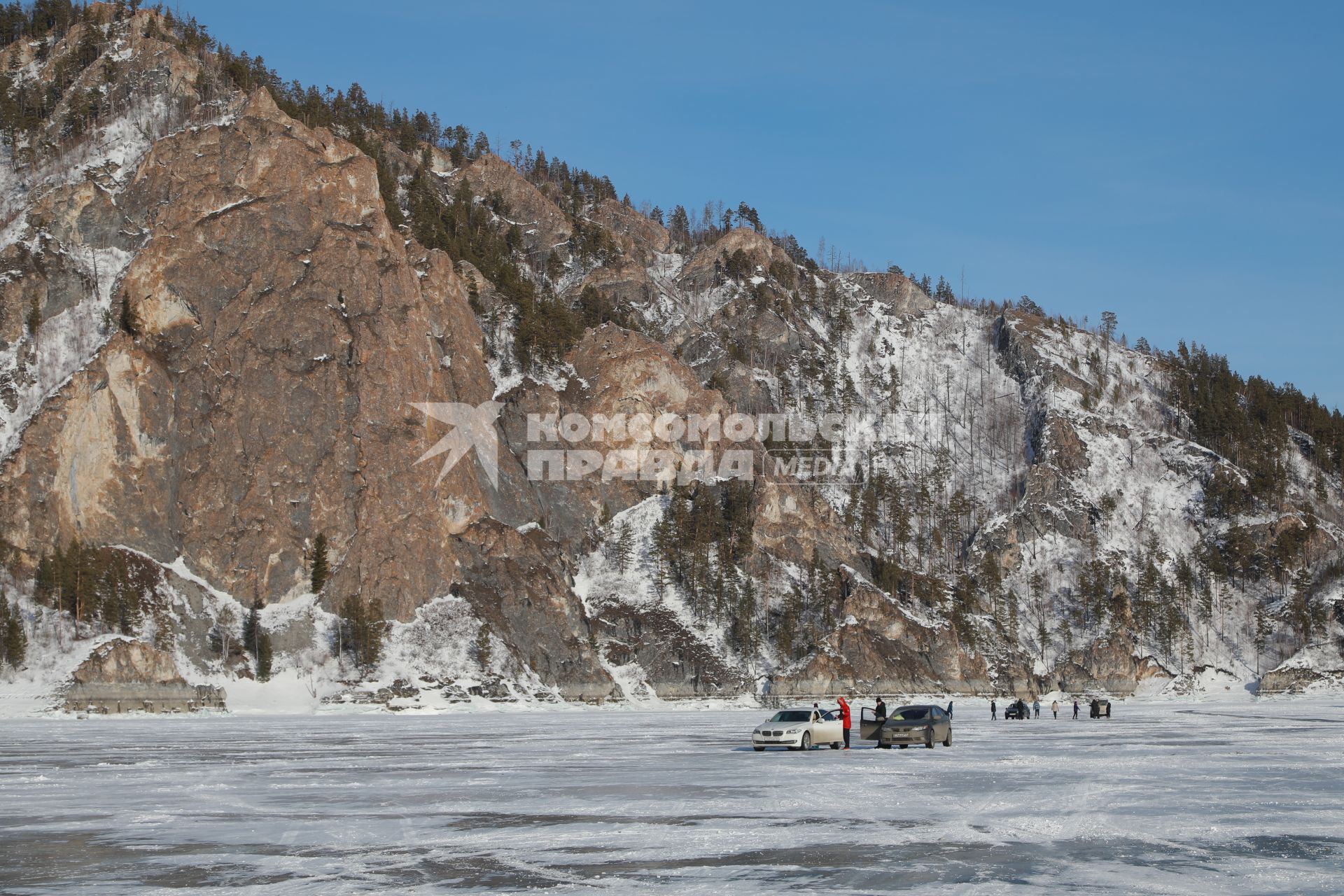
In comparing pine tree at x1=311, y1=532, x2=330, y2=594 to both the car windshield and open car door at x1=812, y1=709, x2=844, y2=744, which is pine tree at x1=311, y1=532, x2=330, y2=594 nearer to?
the car windshield

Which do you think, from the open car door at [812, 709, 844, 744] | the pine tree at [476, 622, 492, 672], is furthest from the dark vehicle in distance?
the pine tree at [476, 622, 492, 672]

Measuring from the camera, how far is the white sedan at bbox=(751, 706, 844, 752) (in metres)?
42.2

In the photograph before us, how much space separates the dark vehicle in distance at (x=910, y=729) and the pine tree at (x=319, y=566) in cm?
7173

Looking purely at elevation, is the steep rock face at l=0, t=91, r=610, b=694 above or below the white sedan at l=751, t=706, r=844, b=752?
above

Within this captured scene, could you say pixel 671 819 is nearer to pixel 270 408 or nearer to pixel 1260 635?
pixel 270 408

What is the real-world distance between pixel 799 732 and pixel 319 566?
74264mm

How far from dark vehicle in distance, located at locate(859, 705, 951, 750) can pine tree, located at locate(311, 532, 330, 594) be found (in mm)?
71728

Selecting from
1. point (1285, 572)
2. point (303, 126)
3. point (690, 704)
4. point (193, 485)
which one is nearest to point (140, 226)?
point (303, 126)

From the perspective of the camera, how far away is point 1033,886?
16.1 metres

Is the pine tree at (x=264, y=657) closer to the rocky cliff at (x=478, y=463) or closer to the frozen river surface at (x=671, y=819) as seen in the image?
the rocky cliff at (x=478, y=463)

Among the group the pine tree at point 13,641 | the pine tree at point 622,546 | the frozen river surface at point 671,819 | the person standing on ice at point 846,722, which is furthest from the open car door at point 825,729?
the pine tree at point 622,546

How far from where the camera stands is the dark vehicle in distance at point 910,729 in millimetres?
44875

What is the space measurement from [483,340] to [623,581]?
33.9 m

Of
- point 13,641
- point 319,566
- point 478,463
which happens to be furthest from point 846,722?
point 478,463
